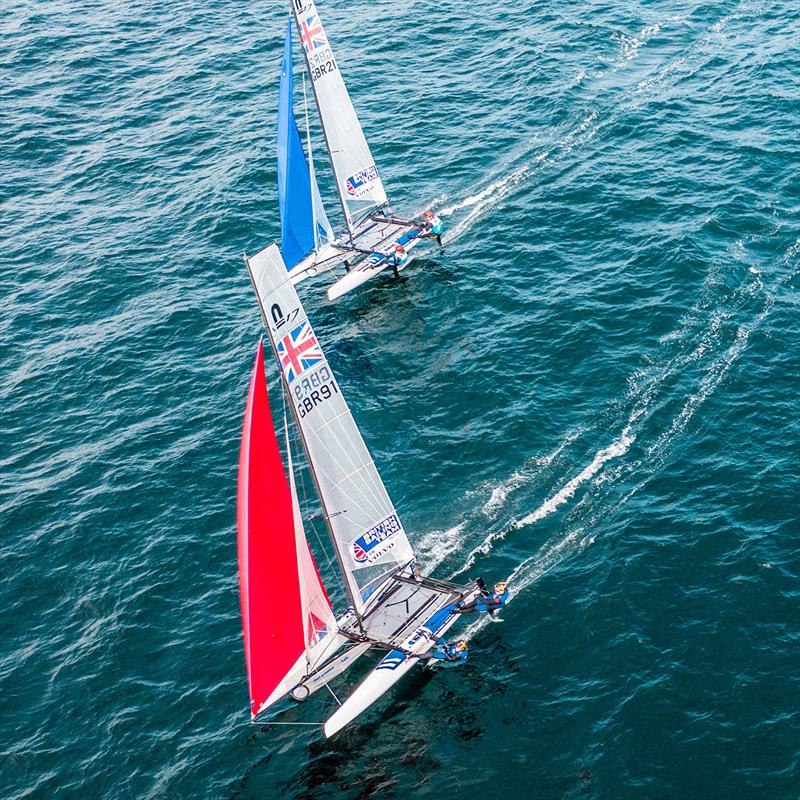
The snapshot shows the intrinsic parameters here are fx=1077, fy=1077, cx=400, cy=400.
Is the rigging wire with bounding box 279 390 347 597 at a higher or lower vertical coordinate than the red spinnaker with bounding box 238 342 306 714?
lower

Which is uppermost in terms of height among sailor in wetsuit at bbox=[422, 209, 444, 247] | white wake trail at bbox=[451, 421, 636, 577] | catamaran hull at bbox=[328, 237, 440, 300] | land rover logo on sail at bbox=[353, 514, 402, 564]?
sailor in wetsuit at bbox=[422, 209, 444, 247]

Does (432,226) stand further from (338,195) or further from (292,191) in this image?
(292,191)

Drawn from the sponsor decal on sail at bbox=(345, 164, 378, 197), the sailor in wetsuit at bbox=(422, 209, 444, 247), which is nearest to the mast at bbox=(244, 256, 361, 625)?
the sailor in wetsuit at bbox=(422, 209, 444, 247)

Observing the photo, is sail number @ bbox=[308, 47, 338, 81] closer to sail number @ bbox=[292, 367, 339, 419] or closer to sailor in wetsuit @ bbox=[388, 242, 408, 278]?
sailor in wetsuit @ bbox=[388, 242, 408, 278]

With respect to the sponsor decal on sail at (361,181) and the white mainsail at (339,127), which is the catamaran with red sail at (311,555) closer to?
the white mainsail at (339,127)

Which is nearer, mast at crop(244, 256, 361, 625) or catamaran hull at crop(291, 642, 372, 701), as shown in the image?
mast at crop(244, 256, 361, 625)

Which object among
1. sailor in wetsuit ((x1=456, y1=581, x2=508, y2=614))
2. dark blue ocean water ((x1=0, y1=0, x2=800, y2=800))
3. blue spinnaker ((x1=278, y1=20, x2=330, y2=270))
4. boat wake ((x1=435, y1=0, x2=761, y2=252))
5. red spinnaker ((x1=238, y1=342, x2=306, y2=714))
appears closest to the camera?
red spinnaker ((x1=238, y1=342, x2=306, y2=714))

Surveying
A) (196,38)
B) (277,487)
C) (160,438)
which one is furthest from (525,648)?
(196,38)

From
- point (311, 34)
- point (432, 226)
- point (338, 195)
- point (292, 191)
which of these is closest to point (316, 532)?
point (432, 226)

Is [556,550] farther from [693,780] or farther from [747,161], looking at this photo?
[747,161]
